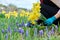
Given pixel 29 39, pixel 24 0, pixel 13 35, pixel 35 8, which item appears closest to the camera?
pixel 29 39

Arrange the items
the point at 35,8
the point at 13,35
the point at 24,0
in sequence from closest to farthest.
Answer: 1. the point at 13,35
2. the point at 35,8
3. the point at 24,0

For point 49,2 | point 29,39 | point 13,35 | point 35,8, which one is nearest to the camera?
point 29,39

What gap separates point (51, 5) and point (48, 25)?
0.53 meters

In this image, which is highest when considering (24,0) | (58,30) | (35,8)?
(35,8)

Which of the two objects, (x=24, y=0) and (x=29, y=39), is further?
(x=24, y=0)

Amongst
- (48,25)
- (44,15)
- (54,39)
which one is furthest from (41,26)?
(54,39)

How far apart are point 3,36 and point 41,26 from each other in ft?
2.82

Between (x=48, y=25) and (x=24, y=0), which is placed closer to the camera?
(x=48, y=25)

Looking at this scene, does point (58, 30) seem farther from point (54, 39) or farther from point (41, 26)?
point (54, 39)

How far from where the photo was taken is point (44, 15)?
4227 millimetres

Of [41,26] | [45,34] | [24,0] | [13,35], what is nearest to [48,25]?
[41,26]

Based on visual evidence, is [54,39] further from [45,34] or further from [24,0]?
[24,0]

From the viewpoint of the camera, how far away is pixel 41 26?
382 centimetres

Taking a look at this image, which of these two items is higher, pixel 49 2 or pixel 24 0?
pixel 49 2
